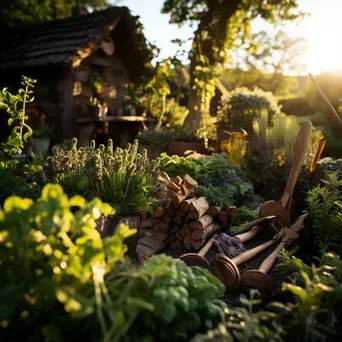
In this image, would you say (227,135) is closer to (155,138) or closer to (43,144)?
(155,138)

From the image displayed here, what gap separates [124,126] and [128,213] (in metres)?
6.55

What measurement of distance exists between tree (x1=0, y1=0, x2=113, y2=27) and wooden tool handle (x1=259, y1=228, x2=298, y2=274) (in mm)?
11013

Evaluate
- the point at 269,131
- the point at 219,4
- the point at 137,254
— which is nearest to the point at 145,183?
the point at 137,254

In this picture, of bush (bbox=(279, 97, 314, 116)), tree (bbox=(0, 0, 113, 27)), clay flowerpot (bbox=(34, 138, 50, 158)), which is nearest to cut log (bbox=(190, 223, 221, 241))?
clay flowerpot (bbox=(34, 138, 50, 158))

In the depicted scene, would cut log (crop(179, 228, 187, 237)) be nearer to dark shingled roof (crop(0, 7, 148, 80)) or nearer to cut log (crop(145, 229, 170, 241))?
cut log (crop(145, 229, 170, 241))

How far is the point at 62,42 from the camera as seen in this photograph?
729cm

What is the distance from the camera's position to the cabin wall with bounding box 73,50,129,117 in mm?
7551

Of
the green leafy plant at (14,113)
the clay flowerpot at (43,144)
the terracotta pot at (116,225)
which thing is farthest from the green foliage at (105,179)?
the clay flowerpot at (43,144)

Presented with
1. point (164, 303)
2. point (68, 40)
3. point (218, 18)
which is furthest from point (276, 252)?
point (218, 18)

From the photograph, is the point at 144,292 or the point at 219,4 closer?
the point at 144,292

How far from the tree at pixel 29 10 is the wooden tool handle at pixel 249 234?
419 inches

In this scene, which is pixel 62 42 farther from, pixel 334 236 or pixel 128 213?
pixel 334 236

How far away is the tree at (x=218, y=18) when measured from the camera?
35.9 feet

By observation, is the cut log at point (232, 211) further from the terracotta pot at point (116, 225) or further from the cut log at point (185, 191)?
the terracotta pot at point (116, 225)
